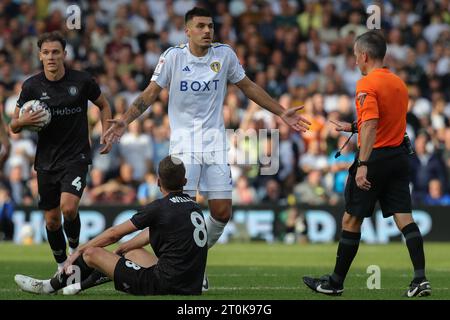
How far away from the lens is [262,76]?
973 inches

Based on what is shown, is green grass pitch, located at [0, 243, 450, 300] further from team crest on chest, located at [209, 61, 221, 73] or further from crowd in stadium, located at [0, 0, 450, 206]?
team crest on chest, located at [209, 61, 221, 73]

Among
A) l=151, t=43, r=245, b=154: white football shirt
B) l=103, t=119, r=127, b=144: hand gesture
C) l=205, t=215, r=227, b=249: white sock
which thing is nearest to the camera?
l=103, t=119, r=127, b=144: hand gesture

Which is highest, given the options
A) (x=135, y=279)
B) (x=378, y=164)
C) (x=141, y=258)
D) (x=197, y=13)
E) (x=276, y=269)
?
(x=197, y=13)

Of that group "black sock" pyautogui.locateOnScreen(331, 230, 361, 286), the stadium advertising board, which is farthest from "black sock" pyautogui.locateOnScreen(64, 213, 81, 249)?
the stadium advertising board

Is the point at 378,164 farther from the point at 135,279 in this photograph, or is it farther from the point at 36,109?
the point at 36,109

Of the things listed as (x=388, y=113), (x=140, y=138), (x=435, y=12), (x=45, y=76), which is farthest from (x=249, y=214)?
(x=388, y=113)

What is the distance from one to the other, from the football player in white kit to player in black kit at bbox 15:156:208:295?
1649 mm

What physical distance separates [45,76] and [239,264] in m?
5.34

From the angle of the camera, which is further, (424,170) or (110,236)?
(424,170)

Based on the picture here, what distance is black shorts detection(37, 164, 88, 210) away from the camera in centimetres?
1226

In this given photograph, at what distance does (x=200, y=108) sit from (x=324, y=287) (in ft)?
7.75

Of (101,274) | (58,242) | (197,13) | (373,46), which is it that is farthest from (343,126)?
(58,242)

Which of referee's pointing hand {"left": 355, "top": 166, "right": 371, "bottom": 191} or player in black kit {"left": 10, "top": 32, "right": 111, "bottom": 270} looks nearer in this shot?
referee's pointing hand {"left": 355, "top": 166, "right": 371, "bottom": 191}

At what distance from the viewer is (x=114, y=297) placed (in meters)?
10.4
